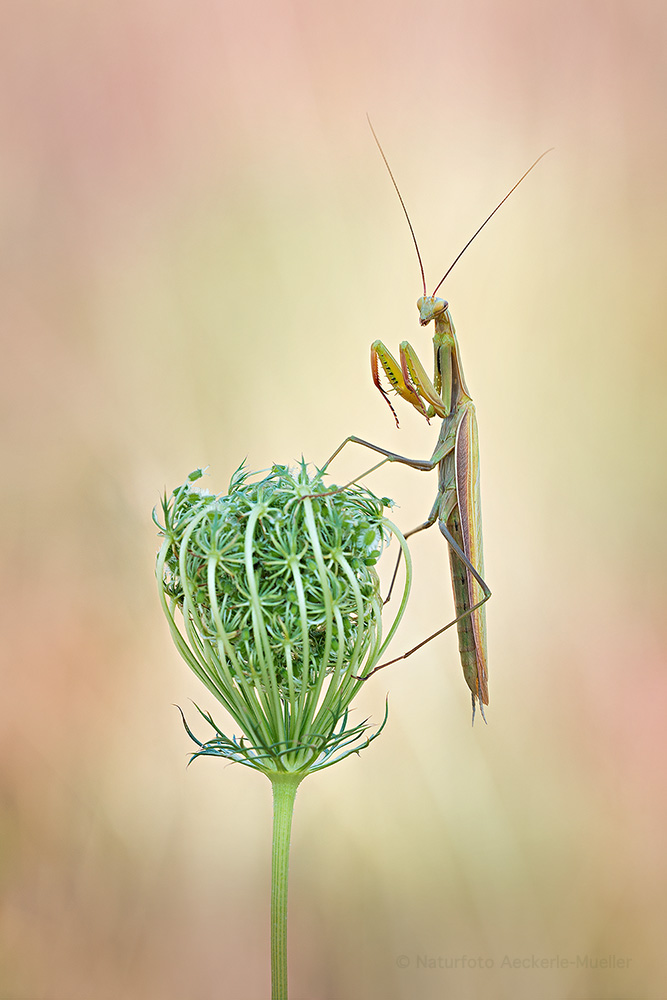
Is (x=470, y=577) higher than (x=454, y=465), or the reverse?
(x=454, y=465)

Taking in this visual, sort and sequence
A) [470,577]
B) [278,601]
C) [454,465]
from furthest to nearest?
[454,465]
[470,577]
[278,601]

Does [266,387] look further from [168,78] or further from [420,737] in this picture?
[420,737]

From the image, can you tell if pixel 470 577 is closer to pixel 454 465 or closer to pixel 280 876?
pixel 454 465

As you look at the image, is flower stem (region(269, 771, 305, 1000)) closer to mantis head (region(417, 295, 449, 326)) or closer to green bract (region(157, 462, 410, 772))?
green bract (region(157, 462, 410, 772))

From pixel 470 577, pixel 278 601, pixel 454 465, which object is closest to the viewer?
pixel 278 601

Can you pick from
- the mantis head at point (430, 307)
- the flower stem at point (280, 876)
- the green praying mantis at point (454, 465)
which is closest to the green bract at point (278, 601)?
the flower stem at point (280, 876)

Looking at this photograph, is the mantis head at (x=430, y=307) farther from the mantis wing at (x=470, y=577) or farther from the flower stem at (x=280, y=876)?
the flower stem at (x=280, y=876)

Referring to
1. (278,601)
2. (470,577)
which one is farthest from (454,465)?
(278,601)
